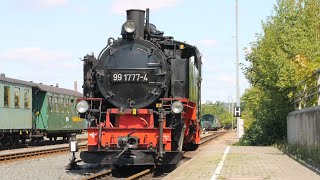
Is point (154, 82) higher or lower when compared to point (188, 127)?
higher

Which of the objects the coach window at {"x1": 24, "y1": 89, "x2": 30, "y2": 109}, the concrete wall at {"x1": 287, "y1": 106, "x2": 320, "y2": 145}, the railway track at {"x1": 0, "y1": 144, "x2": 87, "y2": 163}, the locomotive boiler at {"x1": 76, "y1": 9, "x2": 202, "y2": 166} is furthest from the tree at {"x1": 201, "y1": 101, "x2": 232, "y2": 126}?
the locomotive boiler at {"x1": 76, "y1": 9, "x2": 202, "y2": 166}

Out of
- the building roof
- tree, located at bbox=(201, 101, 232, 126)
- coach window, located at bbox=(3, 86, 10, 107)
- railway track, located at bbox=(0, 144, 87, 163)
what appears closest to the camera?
railway track, located at bbox=(0, 144, 87, 163)

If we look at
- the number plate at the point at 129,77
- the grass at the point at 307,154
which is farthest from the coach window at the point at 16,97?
the grass at the point at 307,154

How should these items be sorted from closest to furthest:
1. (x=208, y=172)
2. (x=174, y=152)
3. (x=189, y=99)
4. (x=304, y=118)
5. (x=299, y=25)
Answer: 1. (x=208, y=172)
2. (x=174, y=152)
3. (x=189, y=99)
4. (x=304, y=118)
5. (x=299, y=25)

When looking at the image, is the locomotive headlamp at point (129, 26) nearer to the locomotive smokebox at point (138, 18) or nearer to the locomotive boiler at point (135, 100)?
the locomotive boiler at point (135, 100)

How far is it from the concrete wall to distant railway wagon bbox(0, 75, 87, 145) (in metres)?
12.0

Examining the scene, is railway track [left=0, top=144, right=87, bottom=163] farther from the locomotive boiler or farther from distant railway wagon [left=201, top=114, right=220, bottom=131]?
distant railway wagon [left=201, top=114, right=220, bottom=131]

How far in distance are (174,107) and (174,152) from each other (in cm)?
106

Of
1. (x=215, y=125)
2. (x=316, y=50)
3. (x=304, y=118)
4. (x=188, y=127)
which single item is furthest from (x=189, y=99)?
(x=215, y=125)

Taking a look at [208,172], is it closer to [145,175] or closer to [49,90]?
[145,175]

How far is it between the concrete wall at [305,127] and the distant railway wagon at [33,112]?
11970 mm

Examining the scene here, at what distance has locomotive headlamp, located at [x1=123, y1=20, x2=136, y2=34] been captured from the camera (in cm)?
1277

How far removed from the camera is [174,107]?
12234mm

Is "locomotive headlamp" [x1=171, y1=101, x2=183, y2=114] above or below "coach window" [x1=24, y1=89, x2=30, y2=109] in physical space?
below
